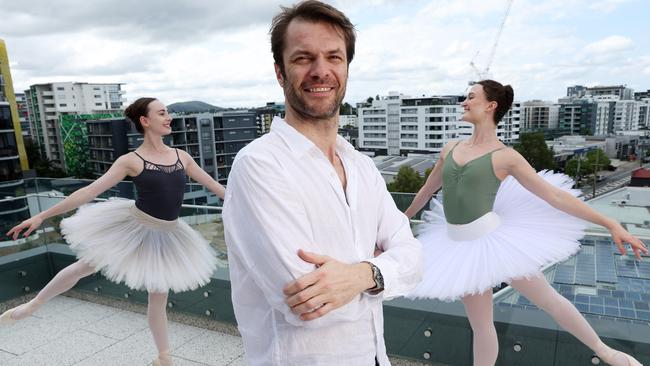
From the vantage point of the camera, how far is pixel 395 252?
127 cm

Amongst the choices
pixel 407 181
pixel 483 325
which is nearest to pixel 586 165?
pixel 407 181

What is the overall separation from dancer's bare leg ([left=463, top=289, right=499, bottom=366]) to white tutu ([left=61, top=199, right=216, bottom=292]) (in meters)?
1.93

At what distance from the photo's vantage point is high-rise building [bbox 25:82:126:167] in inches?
2571

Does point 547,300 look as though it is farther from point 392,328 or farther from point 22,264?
point 22,264

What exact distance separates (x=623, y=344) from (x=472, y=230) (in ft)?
3.70

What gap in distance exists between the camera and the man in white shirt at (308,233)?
105 cm

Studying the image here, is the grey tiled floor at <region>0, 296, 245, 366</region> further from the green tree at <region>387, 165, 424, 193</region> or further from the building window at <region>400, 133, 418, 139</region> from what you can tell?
the building window at <region>400, 133, 418, 139</region>

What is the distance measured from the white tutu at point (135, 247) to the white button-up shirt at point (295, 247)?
1983 mm

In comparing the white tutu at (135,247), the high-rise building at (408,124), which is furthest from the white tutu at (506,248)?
the high-rise building at (408,124)

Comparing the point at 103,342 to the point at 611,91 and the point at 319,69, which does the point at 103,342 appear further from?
the point at 611,91

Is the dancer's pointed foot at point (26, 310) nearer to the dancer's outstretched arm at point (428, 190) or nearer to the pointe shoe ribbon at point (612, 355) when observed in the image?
the dancer's outstretched arm at point (428, 190)

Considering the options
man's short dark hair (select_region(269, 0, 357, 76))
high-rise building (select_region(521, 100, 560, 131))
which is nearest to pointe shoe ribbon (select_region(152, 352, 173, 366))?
man's short dark hair (select_region(269, 0, 357, 76))

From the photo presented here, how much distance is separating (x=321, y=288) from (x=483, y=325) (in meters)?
1.73

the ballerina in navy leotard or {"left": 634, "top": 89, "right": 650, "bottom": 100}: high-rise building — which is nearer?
the ballerina in navy leotard
